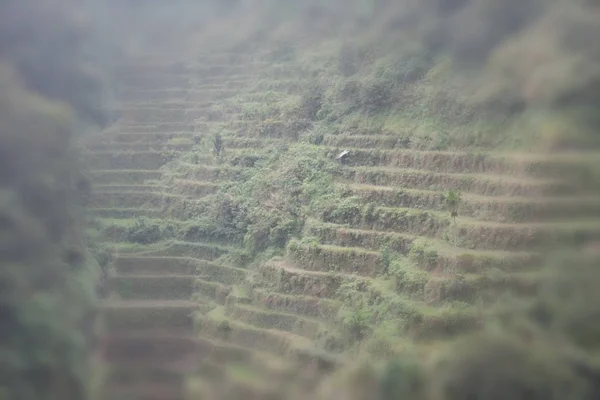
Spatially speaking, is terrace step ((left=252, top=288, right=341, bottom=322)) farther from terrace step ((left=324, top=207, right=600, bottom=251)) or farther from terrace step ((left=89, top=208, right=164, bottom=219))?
terrace step ((left=89, top=208, right=164, bottom=219))

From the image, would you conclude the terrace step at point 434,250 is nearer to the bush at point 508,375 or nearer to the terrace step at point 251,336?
the bush at point 508,375

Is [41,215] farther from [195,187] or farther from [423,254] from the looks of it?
[195,187]

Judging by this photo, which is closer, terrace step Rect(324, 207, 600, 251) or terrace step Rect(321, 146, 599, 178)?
terrace step Rect(324, 207, 600, 251)

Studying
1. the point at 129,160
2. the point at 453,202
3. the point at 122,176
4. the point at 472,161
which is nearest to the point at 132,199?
the point at 122,176

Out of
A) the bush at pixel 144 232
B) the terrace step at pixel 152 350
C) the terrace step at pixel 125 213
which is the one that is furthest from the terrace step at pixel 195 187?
the terrace step at pixel 152 350

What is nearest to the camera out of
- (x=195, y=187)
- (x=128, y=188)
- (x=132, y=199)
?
(x=132, y=199)

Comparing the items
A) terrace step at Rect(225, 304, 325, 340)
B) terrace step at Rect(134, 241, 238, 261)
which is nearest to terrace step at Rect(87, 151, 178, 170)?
terrace step at Rect(134, 241, 238, 261)
